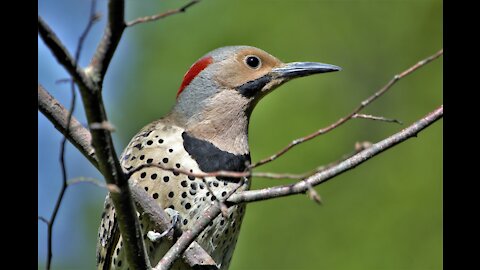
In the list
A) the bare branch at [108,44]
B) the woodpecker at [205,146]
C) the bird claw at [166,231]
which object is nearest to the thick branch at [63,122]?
the bare branch at [108,44]

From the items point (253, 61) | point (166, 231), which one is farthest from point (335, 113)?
point (166, 231)

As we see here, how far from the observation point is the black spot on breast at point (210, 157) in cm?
397

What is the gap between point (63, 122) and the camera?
2.72 meters

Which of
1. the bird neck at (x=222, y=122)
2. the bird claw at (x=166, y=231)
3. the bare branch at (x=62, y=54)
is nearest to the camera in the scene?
the bare branch at (x=62, y=54)

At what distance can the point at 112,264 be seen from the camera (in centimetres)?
399

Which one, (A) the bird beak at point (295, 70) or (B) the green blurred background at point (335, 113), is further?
(B) the green blurred background at point (335, 113)

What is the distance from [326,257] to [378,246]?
0.39 metres

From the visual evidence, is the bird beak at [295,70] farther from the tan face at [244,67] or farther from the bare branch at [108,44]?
the bare branch at [108,44]

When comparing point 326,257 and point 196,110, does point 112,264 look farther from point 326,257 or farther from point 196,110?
point 326,257

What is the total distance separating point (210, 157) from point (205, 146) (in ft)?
0.28

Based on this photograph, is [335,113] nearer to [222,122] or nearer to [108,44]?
[222,122]

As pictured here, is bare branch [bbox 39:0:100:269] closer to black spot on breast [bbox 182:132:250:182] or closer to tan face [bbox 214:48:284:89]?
black spot on breast [bbox 182:132:250:182]
